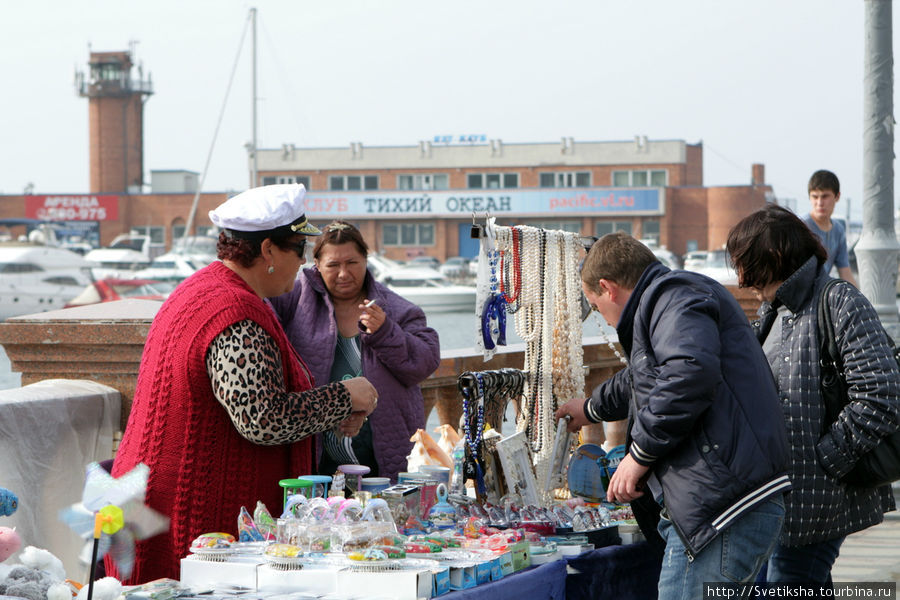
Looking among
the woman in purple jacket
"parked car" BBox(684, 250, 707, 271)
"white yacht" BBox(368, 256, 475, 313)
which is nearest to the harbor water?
"white yacht" BBox(368, 256, 475, 313)

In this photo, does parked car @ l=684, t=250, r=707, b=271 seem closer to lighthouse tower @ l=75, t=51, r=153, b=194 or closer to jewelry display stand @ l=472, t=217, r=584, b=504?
lighthouse tower @ l=75, t=51, r=153, b=194

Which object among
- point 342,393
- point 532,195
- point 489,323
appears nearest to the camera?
point 342,393

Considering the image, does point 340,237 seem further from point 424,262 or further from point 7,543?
point 424,262

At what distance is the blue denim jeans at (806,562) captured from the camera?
3373 millimetres

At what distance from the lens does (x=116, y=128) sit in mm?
63250

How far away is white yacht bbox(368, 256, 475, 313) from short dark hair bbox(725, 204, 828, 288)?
36445 millimetres

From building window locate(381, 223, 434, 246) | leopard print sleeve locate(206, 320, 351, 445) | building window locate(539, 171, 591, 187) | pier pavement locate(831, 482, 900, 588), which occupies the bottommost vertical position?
pier pavement locate(831, 482, 900, 588)

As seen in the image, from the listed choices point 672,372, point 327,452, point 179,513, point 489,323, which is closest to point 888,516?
point 489,323

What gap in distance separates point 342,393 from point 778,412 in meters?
1.14

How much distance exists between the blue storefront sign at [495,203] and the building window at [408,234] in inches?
40.7

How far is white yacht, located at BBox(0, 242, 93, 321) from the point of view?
125ft

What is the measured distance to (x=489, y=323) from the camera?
4316 mm

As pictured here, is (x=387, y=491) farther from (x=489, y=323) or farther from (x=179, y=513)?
(x=489, y=323)

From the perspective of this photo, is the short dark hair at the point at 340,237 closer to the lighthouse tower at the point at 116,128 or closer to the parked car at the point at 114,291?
the parked car at the point at 114,291
